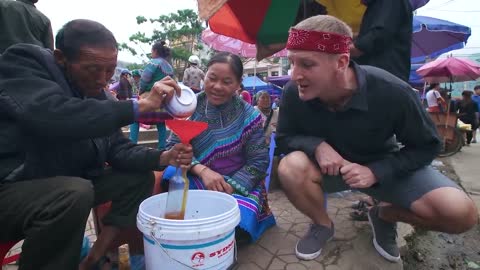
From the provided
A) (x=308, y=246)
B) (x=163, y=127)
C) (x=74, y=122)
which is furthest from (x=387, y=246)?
(x=163, y=127)

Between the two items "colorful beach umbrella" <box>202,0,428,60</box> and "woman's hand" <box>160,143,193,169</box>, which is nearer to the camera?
"woman's hand" <box>160,143,193,169</box>

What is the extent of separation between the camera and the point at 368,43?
2.16 metres

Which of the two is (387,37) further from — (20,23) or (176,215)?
(20,23)

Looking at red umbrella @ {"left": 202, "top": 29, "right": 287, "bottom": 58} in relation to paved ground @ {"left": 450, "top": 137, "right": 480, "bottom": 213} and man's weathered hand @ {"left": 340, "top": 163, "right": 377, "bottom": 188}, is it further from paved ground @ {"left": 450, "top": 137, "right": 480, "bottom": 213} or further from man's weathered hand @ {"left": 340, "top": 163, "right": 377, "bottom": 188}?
man's weathered hand @ {"left": 340, "top": 163, "right": 377, "bottom": 188}

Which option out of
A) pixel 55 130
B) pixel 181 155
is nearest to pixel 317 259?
pixel 181 155

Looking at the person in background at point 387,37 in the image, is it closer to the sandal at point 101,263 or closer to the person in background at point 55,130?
the person in background at point 55,130

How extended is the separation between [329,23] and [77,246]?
1597 mm

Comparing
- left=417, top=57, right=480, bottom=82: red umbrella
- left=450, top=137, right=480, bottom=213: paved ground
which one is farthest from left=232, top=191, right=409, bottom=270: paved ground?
left=417, top=57, right=480, bottom=82: red umbrella

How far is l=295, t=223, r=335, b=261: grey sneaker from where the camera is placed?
78.1 inches

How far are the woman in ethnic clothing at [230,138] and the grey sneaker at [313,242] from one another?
0.33 metres

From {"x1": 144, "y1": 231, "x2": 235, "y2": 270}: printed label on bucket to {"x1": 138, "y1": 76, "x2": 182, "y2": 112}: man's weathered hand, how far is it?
0.60 metres

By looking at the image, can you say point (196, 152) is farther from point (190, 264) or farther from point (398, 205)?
point (398, 205)

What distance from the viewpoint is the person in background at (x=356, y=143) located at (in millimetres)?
1734

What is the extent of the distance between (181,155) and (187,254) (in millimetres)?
518
